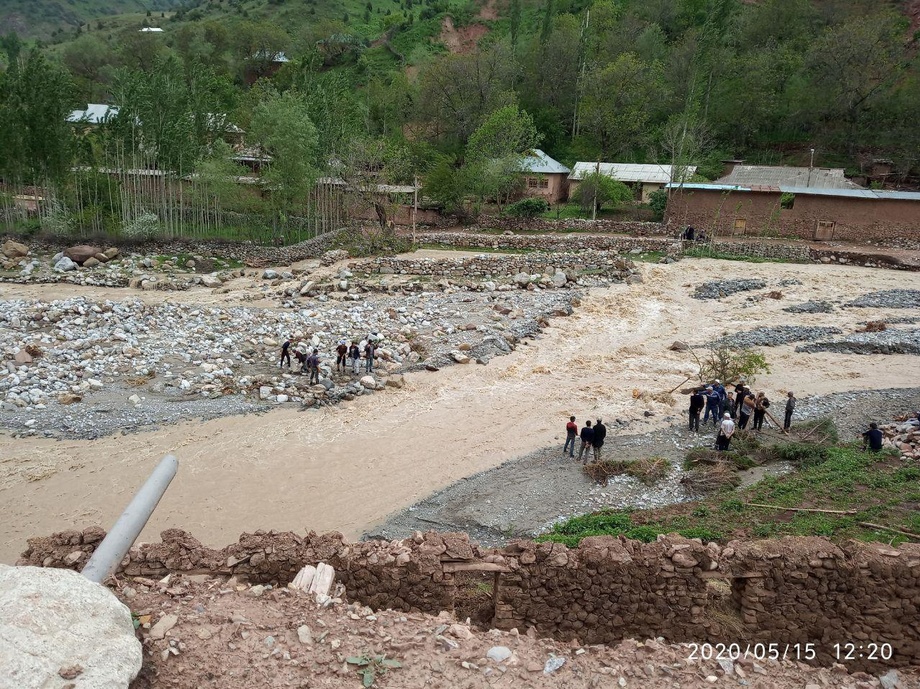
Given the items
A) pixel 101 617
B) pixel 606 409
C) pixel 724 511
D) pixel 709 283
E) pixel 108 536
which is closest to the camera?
pixel 101 617

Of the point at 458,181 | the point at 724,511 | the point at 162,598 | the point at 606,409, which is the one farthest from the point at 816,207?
the point at 162,598

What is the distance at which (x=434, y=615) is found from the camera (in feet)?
25.1

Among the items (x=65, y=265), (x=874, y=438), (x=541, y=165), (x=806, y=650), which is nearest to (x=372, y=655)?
(x=806, y=650)

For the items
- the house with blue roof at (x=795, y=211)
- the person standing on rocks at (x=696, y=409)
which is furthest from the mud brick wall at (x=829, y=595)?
the house with blue roof at (x=795, y=211)

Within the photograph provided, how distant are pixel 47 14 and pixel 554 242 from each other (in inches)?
5743

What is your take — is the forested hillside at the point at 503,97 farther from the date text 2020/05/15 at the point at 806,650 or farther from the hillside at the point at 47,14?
the hillside at the point at 47,14

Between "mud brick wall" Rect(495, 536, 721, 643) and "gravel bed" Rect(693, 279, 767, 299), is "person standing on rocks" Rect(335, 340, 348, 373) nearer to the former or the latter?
"mud brick wall" Rect(495, 536, 721, 643)

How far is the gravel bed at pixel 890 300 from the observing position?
2697 cm

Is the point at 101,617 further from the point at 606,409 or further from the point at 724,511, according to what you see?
the point at 606,409

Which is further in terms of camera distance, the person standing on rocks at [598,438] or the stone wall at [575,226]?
the stone wall at [575,226]

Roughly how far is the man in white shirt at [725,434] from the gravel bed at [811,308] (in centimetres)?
1499

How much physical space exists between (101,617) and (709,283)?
29461 millimetres

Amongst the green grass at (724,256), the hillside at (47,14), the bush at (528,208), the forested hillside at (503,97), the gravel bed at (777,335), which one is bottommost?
the gravel bed at (777,335)

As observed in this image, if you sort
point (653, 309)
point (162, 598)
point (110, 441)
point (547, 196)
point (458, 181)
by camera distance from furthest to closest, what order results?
point (547, 196) → point (458, 181) → point (653, 309) → point (110, 441) → point (162, 598)
